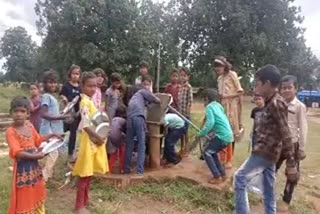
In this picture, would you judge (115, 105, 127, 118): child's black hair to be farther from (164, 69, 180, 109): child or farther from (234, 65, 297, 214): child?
(234, 65, 297, 214): child

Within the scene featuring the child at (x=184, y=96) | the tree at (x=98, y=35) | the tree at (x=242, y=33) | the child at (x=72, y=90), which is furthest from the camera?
the tree at (x=242, y=33)

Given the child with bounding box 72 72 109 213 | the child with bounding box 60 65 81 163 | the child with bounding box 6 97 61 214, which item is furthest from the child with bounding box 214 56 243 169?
the child with bounding box 6 97 61 214

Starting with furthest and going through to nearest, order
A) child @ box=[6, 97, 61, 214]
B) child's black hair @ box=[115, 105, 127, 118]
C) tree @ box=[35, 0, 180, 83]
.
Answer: tree @ box=[35, 0, 180, 83]
child's black hair @ box=[115, 105, 127, 118]
child @ box=[6, 97, 61, 214]

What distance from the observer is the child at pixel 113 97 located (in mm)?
5996

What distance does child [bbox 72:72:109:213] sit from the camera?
4312 mm

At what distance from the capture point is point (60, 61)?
1193 inches

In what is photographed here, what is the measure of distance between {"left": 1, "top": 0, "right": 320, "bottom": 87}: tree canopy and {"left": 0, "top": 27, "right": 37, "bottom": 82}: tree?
20.4m

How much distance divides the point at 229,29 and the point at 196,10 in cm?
291

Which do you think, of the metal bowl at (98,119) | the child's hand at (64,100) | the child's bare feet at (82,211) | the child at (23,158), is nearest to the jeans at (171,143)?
the child's hand at (64,100)

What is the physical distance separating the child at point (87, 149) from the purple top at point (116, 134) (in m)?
1.13

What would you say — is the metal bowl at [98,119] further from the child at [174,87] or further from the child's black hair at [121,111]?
the child at [174,87]

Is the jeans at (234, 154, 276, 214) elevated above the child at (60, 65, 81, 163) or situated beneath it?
situated beneath

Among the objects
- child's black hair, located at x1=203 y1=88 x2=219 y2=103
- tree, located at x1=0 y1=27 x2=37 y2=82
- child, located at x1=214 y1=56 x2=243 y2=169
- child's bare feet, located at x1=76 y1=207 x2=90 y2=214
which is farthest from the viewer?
tree, located at x1=0 y1=27 x2=37 y2=82

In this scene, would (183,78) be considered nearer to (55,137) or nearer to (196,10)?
(55,137)
